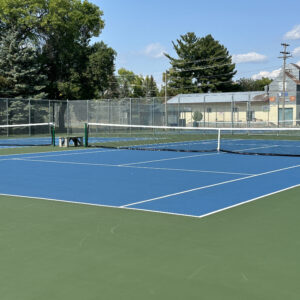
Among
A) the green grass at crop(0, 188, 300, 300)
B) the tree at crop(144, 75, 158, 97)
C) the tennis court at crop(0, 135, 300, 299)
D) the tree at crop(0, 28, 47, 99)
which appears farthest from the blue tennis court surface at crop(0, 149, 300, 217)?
the tree at crop(144, 75, 158, 97)

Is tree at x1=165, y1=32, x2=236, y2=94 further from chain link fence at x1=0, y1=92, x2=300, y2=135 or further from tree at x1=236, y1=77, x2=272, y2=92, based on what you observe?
chain link fence at x1=0, y1=92, x2=300, y2=135

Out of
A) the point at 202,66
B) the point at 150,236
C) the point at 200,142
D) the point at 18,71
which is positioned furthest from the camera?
the point at 202,66

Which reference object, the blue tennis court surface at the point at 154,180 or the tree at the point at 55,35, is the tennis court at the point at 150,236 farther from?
the tree at the point at 55,35

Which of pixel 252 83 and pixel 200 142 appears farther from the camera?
pixel 252 83

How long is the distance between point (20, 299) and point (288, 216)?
4.18m

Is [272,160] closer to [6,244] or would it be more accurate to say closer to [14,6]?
[6,244]

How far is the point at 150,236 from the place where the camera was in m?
5.59

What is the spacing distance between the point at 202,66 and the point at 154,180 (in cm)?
7533

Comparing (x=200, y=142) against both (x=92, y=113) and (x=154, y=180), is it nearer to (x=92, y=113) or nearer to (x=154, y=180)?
(x=92, y=113)

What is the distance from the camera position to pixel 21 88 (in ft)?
132

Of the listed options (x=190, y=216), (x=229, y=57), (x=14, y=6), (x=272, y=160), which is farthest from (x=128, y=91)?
(x=190, y=216)

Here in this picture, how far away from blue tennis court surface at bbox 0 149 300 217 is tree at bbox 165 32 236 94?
225 feet

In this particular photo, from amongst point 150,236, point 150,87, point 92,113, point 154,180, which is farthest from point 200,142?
point 150,87

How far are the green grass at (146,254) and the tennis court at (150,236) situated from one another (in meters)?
0.01
